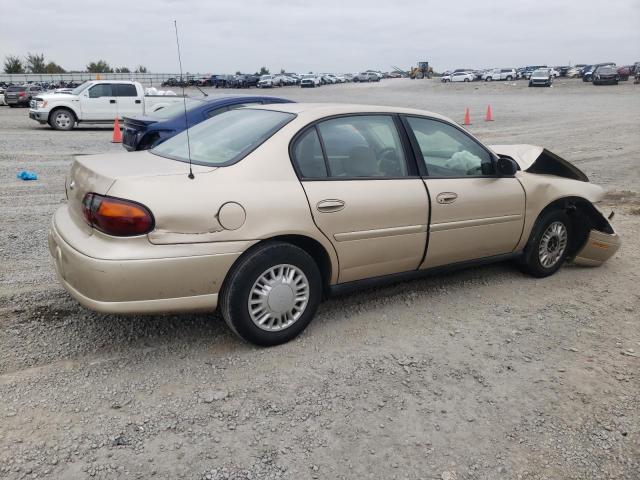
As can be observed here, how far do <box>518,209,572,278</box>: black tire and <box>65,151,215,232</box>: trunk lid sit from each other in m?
3.00

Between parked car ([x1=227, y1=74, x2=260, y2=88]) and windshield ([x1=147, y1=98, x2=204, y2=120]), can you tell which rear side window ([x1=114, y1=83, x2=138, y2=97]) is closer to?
windshield ([x1=147, y1=98, x2=204, y2=120])

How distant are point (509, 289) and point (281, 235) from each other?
2.37 meters

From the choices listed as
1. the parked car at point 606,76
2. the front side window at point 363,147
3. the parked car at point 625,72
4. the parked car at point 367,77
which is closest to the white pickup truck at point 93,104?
the front side window at point 363,147

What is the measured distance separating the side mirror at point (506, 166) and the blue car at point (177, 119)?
5237 mm

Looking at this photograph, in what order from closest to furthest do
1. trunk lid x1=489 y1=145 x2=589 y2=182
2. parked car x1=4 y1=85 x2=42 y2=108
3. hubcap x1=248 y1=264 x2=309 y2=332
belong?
hubcap x1=248 y1=264 x2=309 y2=332
trunk lid x1=489 y1=145 x2=589 y2=182
parked car x1=4 y1=85 x2=42 y2=108

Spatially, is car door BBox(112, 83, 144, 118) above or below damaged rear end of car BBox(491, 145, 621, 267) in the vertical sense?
above

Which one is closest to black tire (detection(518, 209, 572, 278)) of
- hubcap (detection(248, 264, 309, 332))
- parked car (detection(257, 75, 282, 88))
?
hubcap (detection(248, 264, 309, 332))

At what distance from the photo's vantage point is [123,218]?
3209 mm

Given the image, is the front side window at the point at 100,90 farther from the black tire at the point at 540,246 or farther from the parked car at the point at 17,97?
the black tire at the point at 540,246

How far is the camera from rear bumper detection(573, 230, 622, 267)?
5391mm

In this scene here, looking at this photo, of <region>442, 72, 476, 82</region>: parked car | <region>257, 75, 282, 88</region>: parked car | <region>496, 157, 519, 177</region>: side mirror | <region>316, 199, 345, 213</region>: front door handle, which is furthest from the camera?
<region>442, 72, 476, 82</region>: parked car

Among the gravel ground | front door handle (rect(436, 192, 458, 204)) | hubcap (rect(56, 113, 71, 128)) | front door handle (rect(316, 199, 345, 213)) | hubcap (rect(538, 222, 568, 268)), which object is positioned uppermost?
front door handle (rect(316, 199, 345, 213))

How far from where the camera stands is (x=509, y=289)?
5000 millimetres

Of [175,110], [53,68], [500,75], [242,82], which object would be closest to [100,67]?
[53,68]
